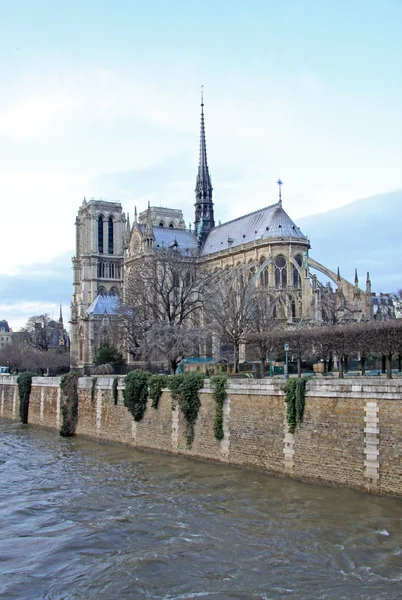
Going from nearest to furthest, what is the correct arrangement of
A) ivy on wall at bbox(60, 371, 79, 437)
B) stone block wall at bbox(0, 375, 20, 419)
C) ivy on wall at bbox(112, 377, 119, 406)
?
ivy on wall at bbox(112, 377, 119, 406) < ivy on wall at bbox(60, 371, 79, 437) < stone block wall at bbox(0, 375, 20, 419)

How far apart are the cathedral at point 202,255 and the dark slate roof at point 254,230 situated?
0.31ft

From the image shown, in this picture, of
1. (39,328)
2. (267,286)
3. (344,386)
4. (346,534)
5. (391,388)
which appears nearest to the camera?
(346,534)

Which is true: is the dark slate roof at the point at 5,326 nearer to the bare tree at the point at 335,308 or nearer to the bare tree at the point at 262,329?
the bare tree at the point at 262,329

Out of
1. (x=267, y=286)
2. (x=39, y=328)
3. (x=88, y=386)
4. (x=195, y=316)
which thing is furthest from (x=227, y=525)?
(x=39, y=328)

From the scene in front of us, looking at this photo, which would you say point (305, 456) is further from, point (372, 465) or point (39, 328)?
point (39, 328)

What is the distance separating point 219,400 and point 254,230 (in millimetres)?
46317

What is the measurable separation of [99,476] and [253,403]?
5869 millimetres

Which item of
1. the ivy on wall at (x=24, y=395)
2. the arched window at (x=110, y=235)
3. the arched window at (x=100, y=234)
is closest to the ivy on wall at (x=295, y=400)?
the ivy on wall at (x=24, y=395)

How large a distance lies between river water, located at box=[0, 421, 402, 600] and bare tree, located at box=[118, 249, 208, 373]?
15979mm

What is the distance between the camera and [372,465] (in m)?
18.3

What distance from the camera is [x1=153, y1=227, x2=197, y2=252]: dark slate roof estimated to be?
260 ft

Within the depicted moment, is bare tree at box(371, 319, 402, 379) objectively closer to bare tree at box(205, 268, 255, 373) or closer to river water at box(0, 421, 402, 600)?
river water at box(0, 421, 402, 600)


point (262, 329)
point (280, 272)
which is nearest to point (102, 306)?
point (280, 272)

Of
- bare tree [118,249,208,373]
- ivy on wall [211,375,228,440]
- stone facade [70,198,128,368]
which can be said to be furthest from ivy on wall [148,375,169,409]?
stone facade [70,198,128,368]
